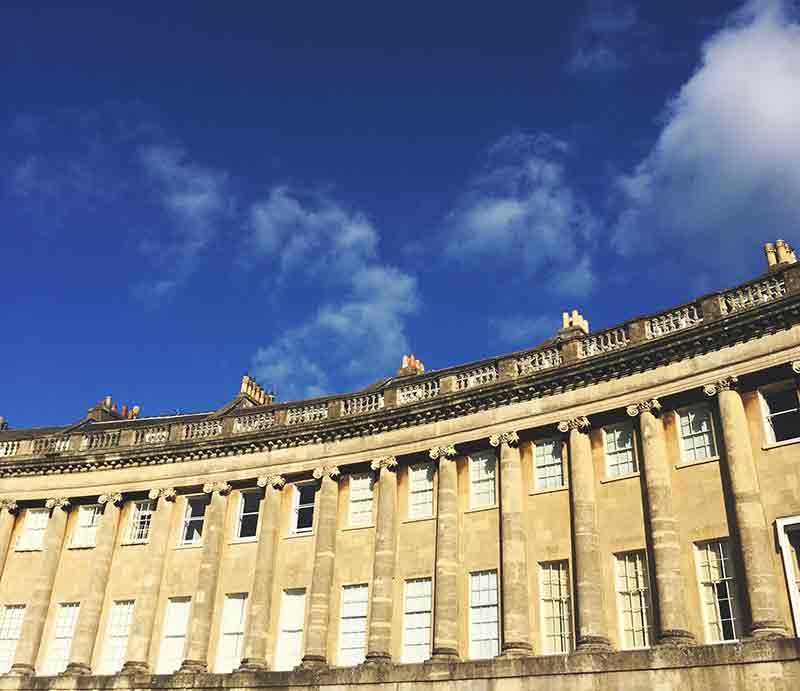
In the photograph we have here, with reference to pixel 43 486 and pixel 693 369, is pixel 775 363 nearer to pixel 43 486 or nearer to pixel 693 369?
pixel 693 369

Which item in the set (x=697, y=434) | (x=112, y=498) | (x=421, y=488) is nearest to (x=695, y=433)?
(x=697, y=434)

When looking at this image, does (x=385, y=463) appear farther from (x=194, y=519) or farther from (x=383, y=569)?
(x=194, y=519)

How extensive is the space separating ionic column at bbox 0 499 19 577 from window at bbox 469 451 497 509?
1932 cm

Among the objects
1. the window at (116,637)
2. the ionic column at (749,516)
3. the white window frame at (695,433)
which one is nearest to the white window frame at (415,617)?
the white window frame at (695,433)

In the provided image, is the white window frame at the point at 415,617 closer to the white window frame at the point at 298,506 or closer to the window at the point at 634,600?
the white window frame at the point at 298,506

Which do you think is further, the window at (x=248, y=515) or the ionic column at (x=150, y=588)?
the window at (x=248, y=515)

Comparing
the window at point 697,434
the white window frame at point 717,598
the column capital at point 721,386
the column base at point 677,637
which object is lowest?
the column base at point 677,637

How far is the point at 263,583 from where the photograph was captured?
2973cm

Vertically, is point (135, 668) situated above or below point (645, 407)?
below

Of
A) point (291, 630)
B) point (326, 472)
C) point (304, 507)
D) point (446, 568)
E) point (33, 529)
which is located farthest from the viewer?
point (33, 529)

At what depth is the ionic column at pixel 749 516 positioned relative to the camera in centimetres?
2062

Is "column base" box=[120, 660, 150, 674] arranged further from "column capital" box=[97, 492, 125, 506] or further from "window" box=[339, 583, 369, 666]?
"window" box=[339, 583, 369, 666]

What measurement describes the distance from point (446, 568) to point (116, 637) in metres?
13.4

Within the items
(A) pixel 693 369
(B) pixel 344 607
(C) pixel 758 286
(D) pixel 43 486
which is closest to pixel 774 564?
(A) pixel 693 369
